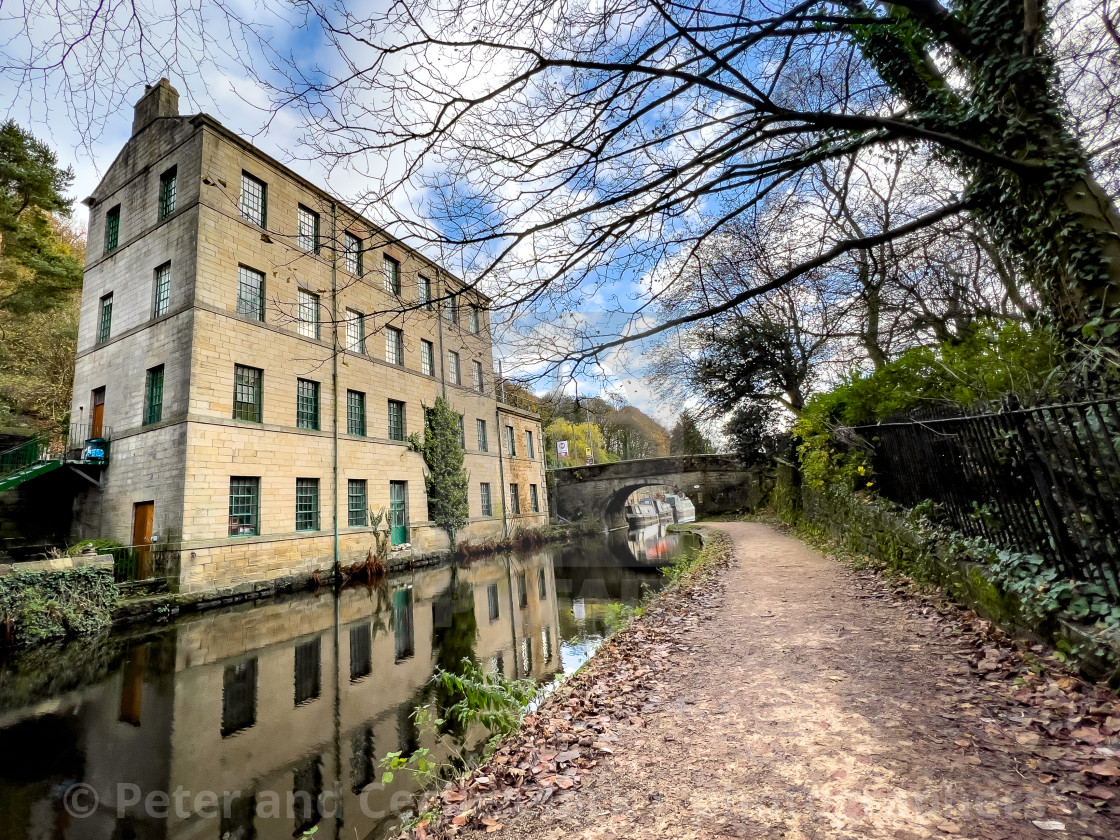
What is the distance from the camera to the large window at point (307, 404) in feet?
48.3

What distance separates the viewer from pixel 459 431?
69.9 feet

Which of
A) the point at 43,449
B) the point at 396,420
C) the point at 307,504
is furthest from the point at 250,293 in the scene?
the point at 43,449

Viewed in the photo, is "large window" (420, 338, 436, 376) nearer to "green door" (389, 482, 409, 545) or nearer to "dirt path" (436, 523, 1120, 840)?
"green door" (389, 482, 409, 545)

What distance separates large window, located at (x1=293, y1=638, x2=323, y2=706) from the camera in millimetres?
5859

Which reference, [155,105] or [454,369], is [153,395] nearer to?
[155,105]

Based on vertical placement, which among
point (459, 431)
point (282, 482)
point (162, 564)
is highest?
point (459, 431)

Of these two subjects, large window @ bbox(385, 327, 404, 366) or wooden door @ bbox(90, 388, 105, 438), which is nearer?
wooden door @ bbox(90, 388, 105, 438)

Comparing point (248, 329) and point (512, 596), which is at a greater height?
point (248, 329)

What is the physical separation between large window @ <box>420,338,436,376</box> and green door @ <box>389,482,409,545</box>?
4971 mm

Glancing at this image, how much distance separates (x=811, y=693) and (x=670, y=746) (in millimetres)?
1184

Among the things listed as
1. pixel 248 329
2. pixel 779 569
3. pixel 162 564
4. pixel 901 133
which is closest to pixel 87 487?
pixel 162 564

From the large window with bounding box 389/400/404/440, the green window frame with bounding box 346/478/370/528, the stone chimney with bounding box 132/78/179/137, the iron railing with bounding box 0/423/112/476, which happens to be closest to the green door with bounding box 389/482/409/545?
the green window frame with bounding box 346/478/370/528

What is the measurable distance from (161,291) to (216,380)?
139 inches

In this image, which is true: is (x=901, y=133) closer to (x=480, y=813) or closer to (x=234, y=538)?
(x=480, y=813)
